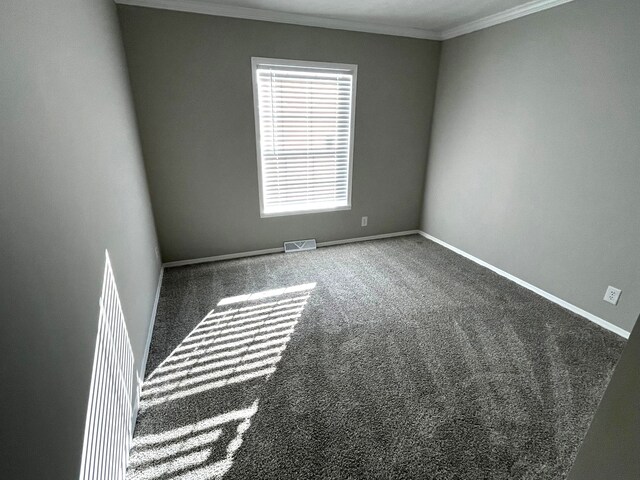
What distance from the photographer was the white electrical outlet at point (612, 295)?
91.2 inches

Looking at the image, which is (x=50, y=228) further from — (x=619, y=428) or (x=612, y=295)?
(x=612, y=295)

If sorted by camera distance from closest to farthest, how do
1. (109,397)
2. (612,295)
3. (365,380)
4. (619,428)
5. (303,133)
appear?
(619,428)
(109,397)
(365,380)
(612,295)
(303,133)

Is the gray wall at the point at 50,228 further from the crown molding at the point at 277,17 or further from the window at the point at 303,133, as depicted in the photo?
the window at the point at 303,133

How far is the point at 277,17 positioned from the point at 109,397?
10.5 ft

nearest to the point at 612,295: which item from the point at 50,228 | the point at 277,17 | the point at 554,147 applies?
the point at 554,147

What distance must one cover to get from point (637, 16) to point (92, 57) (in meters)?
3.34

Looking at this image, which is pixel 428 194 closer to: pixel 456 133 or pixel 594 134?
pixel 456 133

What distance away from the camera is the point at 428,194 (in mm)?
4176

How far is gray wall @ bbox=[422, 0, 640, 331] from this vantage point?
7.20 ft

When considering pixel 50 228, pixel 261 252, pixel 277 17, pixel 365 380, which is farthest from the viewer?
pixel 261 252

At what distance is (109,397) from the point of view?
128 cm

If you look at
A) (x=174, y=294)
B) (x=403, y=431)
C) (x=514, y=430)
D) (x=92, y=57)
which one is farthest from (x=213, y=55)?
(x=514, y=430)

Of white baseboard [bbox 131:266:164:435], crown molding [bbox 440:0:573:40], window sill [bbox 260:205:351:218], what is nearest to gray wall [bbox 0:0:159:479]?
white baseboard [bbox 131:266:164:435]

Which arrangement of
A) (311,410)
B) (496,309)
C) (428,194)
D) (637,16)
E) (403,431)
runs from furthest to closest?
(428,194), (496,309), (637,16), (311,410), (403,431)
